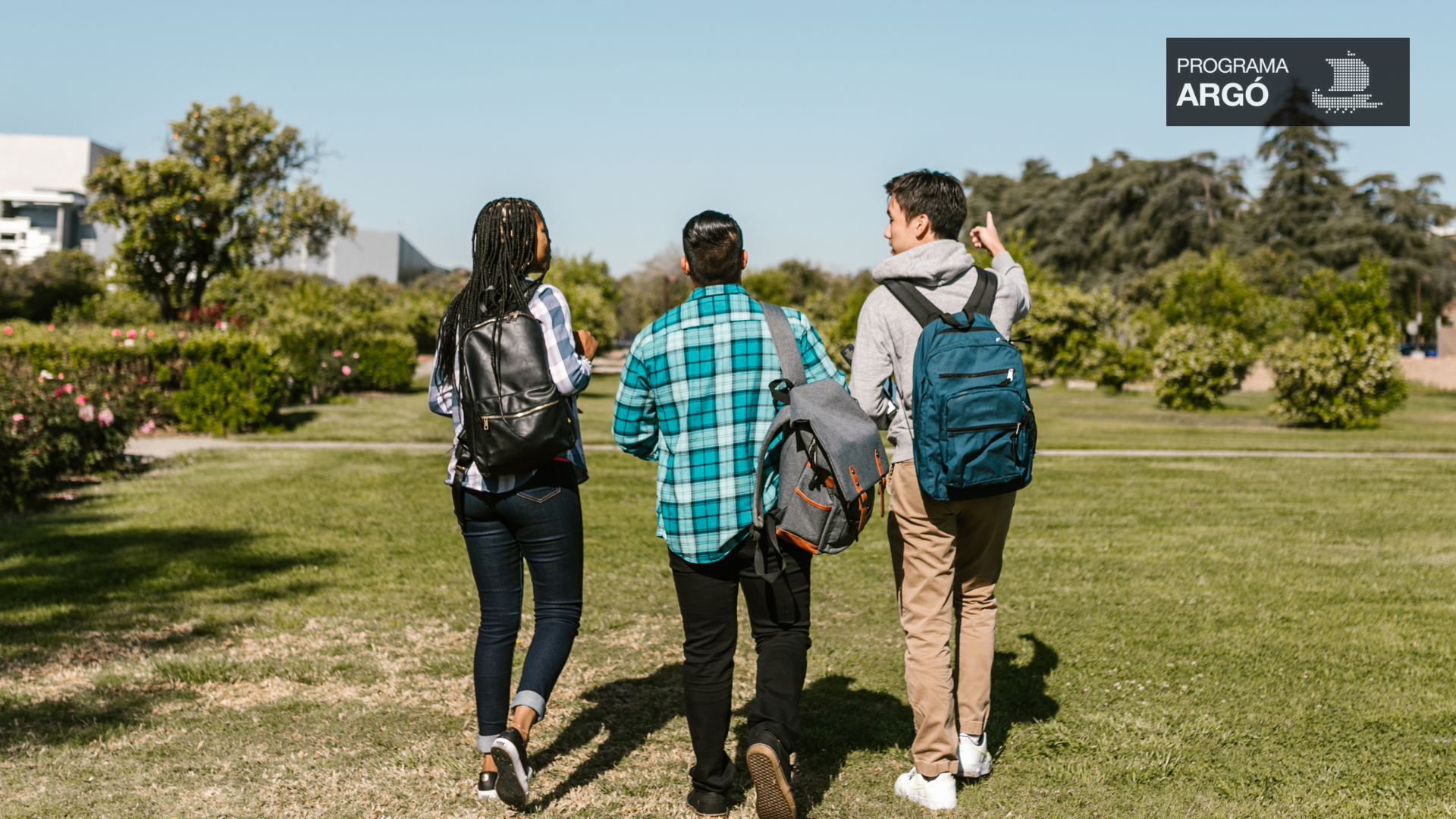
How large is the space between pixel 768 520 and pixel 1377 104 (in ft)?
Result: 51.5

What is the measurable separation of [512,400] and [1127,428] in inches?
694

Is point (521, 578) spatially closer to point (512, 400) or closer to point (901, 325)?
point (512, 400)

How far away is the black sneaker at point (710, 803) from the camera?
3252 millimetres

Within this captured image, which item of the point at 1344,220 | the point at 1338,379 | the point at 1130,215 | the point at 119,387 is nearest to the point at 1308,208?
the point at 1344,220

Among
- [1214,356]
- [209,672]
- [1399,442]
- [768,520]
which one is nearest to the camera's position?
[768,520]

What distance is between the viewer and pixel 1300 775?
355 centimetres

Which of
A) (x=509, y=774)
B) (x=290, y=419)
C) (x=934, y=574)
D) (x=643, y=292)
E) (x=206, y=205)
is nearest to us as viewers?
(x=509, y=774)

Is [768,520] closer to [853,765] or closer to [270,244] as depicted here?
[853,765]

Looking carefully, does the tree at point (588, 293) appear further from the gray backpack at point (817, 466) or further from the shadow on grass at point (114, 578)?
the gray backpack at point (817, 466)

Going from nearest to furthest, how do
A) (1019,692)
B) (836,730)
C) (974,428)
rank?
(974,428) → (836,730) → (1019,692)

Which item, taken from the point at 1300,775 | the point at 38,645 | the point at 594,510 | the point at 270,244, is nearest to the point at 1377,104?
the point at 594,510

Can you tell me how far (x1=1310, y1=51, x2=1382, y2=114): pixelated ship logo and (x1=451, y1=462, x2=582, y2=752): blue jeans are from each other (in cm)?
1606

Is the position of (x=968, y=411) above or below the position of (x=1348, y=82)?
below

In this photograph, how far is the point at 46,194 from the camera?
96.8 m
